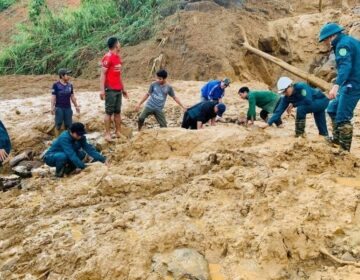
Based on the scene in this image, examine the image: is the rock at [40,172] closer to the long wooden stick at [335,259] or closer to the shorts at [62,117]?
the shorts at [62,117]

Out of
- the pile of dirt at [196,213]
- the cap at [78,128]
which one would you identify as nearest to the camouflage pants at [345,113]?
the pile of dirt at [196,213]

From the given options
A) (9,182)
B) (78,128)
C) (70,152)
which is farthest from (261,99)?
(9,182)

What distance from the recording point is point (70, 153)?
18.0ft

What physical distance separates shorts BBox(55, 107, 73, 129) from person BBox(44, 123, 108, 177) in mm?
1732

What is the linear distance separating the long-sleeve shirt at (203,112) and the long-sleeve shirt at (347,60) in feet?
7.15

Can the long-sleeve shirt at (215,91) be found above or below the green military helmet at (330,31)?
below

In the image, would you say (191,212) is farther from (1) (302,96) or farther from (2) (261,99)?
(2) (261,99)

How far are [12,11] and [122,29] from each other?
7658 millimetres

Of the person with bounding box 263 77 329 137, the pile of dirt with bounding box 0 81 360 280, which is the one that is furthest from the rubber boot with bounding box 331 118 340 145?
the person with bounding box 263 77 329 137

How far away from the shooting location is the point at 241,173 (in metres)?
4.30

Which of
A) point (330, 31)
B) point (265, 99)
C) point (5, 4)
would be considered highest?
point (5, 4)

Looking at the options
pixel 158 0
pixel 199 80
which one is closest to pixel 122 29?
pixel 158 0

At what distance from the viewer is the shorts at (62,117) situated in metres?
7.34

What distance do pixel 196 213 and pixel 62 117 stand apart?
4123 millimetres
